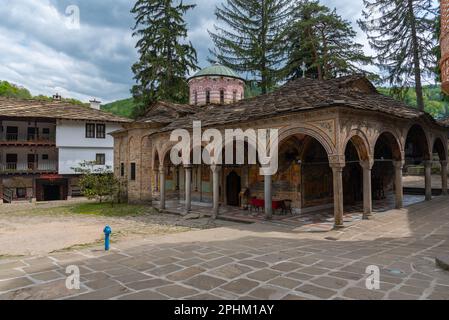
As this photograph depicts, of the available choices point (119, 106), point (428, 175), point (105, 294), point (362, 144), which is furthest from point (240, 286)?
point (119, 106)

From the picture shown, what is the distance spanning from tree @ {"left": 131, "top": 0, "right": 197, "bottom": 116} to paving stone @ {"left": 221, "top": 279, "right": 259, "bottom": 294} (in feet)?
90.0

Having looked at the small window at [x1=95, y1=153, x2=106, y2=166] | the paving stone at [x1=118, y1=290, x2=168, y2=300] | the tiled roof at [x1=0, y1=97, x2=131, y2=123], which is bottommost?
the paving stone at [x1=118, y1=290, x2=168, y2=300]

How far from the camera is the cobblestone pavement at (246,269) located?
4.44 metres

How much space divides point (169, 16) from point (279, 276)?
32335mm

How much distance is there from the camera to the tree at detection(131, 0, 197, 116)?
3053 centimetres

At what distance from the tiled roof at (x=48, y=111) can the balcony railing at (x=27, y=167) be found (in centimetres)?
468

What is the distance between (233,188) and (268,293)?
1307cm

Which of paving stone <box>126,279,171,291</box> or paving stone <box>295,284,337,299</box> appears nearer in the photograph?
paving stone <box>295,284,337,299</box>

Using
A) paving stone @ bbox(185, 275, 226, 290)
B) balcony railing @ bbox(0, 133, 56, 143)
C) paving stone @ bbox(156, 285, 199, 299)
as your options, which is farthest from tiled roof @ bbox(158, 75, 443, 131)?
balcony railing @ bbox(0, 133, 56, 143)

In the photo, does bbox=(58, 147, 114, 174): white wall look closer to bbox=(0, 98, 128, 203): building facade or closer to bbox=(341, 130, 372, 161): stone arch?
bbox=(0, 98, 128, 203): building facade

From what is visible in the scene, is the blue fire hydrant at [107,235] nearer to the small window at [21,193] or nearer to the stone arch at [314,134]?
the stone arch at [314,134]

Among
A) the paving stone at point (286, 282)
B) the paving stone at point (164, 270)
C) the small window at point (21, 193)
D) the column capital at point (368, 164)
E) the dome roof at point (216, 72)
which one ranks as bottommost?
the small window at point (21, 193)

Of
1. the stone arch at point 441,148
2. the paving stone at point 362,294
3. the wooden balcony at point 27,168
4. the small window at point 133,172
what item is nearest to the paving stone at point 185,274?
the paving stone at point 362,294
